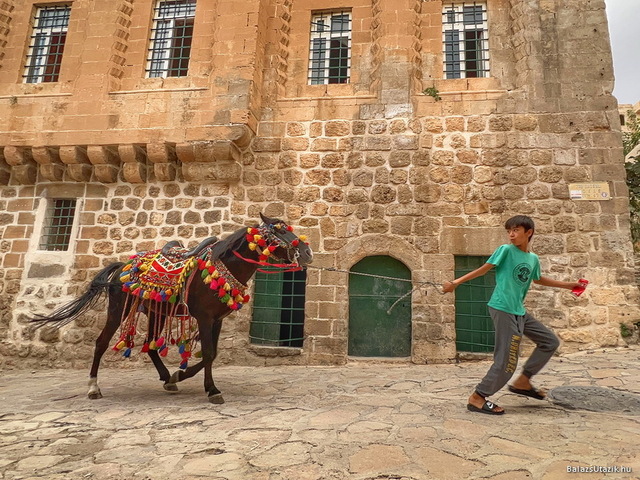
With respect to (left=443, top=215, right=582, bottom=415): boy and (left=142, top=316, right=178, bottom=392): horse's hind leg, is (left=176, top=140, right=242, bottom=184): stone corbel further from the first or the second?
(left=443, top=215, right=582, bottom=415): boy

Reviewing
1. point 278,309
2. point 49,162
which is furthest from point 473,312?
point 49,162

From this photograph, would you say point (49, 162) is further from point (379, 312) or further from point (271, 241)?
point (379, 312)

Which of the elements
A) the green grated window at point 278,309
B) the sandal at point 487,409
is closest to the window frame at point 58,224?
the green grated window at point 278,309

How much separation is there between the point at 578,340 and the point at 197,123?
709 cm

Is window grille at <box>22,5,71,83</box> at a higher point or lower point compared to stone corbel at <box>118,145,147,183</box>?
higher

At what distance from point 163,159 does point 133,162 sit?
23.4 inches

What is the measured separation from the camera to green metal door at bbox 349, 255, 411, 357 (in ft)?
22.2

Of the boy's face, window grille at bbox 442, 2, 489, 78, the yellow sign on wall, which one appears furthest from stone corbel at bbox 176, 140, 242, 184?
the yellow sign on wall

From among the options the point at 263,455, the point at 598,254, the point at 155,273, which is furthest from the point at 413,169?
the point at 263,455

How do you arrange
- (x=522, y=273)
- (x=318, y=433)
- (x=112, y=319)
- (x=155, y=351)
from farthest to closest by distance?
(x=155, y=351), (x=112, y=319), (x=522, y=273), (x=318, y=433)

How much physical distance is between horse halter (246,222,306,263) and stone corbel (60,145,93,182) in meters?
4.89

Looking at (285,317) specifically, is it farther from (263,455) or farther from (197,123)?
(263,455)

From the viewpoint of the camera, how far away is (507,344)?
333cm

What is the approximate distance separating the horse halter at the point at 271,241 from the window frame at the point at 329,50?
15.0 feet
